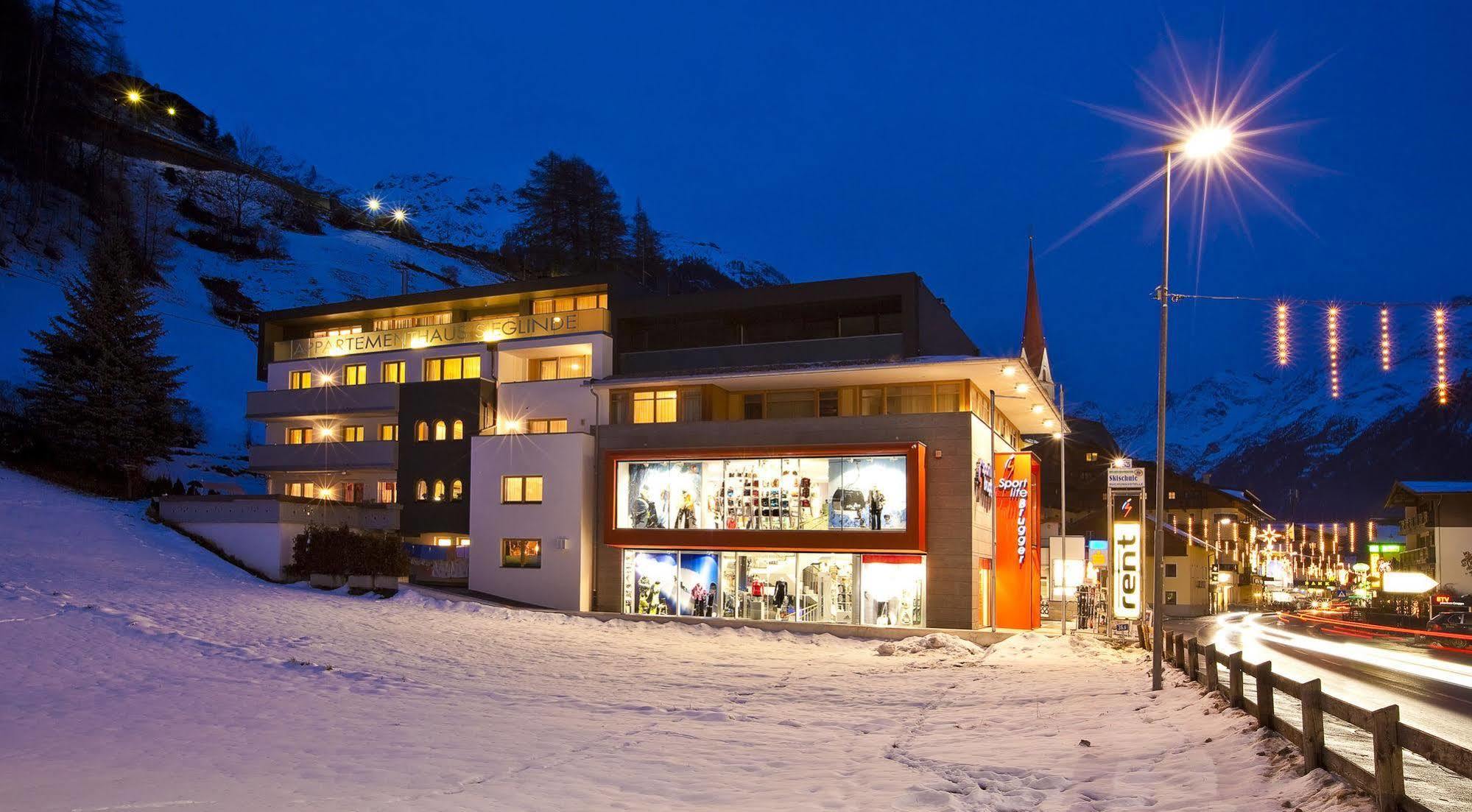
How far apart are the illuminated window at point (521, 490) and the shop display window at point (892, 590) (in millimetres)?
14100

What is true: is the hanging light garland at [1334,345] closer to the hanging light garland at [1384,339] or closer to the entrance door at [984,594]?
the hanging light garland at [1384,339]

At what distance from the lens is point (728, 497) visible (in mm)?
39188

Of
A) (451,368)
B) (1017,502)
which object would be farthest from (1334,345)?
(451,368)

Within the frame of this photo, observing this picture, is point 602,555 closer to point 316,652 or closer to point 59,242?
point 316,652

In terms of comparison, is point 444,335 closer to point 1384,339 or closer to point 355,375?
point 355,375

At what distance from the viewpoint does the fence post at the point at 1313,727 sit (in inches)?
375

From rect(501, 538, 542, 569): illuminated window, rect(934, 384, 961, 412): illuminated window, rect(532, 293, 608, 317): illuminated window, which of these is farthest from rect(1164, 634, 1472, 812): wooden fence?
rect(532, 293, 608, 317): illuminated window

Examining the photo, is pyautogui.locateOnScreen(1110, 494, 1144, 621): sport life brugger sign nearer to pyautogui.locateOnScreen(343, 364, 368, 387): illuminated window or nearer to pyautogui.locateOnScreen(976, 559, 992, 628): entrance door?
pyautogui.locateOnScreen(976, 559, 992, 628): entrance door

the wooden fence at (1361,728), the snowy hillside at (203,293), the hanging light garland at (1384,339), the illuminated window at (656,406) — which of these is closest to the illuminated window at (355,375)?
the snowy hillside at (203,293)

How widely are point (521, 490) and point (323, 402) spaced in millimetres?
17119

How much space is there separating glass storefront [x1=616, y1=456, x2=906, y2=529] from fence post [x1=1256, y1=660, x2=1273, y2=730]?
24.7m

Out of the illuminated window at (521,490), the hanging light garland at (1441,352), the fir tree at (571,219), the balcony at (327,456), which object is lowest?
the illuminated window at (521,490)

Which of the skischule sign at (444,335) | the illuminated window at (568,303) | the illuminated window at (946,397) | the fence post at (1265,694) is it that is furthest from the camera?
the illuminated window at (568,303)

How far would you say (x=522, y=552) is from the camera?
4300cm
